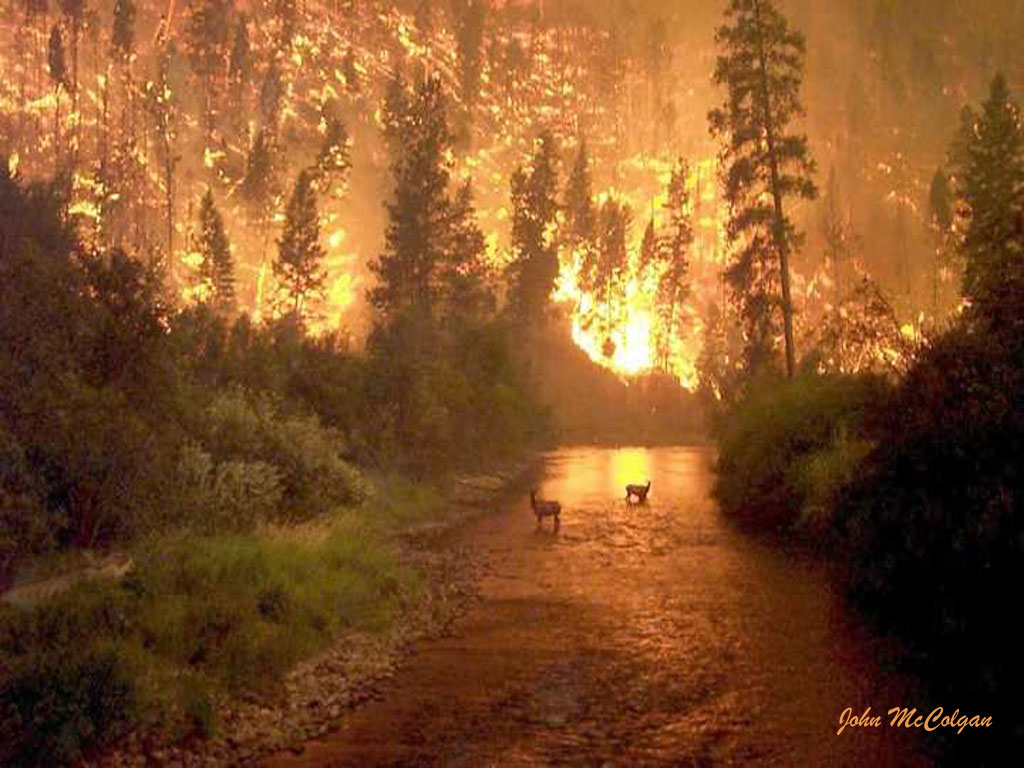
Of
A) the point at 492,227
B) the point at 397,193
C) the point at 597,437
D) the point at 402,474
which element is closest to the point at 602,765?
the point at 402,474

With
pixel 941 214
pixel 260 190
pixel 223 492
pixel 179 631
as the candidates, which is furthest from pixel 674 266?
pixel 179 631

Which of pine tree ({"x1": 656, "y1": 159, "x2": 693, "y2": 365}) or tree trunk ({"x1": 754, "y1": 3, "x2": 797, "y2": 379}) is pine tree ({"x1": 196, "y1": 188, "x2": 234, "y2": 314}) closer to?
tree trunk ({"x1": 754, "y1": 3, "x2": 797, "y2": 379})

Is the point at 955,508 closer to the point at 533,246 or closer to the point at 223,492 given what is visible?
the point at 223,492

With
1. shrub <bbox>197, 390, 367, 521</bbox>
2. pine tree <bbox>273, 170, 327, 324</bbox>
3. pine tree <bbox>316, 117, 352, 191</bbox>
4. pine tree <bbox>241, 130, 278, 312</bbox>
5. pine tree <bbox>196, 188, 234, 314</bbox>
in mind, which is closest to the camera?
shrub <bbox>197, 390, 367, 521</bbox>

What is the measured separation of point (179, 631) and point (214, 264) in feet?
202

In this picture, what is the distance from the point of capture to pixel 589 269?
96688 millimetres

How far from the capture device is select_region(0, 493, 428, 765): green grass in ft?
29.2

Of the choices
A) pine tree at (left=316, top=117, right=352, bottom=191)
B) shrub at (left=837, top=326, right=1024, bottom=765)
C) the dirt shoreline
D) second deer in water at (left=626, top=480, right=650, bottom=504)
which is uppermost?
pine tree at (left=316, top=117, right=352, bottom=191)

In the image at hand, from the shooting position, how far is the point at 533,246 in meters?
82.8

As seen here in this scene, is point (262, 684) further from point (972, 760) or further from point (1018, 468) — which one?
point (1018, 468)

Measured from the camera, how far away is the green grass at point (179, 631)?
8.91 metres

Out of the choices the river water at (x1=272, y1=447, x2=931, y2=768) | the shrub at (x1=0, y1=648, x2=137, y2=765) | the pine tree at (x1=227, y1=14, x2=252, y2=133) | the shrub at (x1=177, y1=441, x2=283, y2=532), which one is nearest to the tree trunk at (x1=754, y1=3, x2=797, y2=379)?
the river water at (x1=272, y1=447, x2=931, y2=768)

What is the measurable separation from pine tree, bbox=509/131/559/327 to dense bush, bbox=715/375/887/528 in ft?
163

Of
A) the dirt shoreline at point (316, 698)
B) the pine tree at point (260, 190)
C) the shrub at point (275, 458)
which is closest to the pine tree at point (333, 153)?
the pine tree at point (260, 190)
